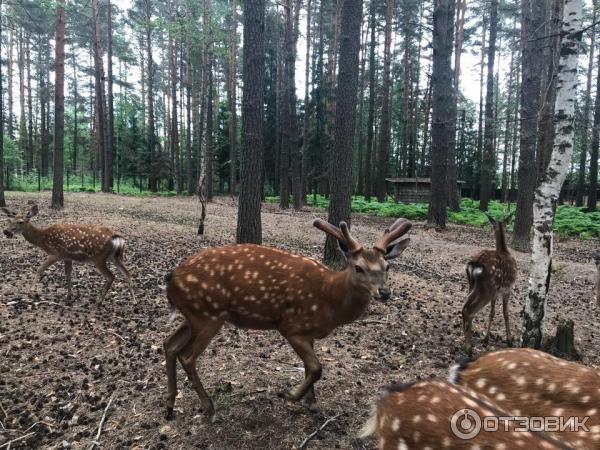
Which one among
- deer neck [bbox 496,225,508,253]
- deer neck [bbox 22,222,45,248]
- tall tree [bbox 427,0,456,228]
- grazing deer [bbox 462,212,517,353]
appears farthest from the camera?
tall tree [bbox 427,0,456,228]

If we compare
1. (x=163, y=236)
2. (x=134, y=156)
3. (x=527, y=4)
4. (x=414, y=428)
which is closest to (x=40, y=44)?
(x=134, y=156)

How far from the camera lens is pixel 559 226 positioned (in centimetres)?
1873

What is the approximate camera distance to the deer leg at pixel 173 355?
13.3ft

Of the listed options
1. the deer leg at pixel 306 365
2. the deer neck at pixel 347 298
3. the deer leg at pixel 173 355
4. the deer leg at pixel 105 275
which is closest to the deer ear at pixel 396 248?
the deer neck at pixel 347 298

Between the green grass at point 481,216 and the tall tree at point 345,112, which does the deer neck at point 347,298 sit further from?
the green grass at point 481,216

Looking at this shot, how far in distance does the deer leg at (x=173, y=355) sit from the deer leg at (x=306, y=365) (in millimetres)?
1049

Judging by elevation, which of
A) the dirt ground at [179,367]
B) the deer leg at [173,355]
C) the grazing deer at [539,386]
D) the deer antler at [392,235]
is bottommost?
the dirt ground at [179,367]

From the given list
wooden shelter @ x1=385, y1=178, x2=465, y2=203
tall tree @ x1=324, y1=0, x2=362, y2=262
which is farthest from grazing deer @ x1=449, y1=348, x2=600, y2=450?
wooden shelter @ x1=385, y1=178, x2=465, y2=203

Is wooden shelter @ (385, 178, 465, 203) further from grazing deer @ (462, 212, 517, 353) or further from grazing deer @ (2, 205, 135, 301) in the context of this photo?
grazing deer @ (2, 205, 135, 301)

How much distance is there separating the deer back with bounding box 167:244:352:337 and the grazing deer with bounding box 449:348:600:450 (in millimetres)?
1260

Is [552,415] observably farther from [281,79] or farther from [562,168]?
[281,79]

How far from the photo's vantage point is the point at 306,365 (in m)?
3.95

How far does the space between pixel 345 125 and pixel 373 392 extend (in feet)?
18.6

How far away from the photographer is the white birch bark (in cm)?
544
